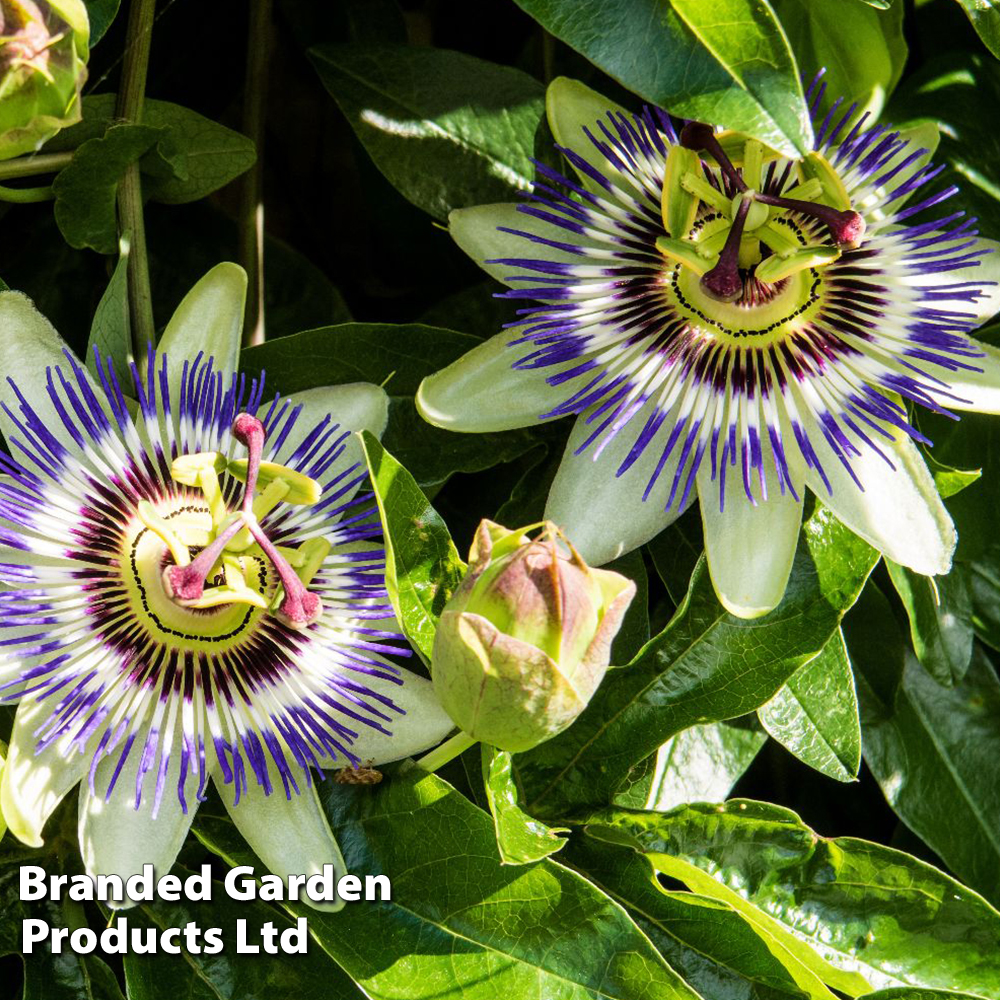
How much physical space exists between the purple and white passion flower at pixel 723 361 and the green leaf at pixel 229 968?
0.48 metres

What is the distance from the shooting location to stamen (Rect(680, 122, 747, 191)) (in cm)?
137

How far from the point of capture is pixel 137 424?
1447mm

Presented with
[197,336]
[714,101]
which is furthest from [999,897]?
[197,336]

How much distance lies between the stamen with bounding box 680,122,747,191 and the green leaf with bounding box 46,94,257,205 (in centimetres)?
51

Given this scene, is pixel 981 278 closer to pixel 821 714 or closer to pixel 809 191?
pixel 809 191

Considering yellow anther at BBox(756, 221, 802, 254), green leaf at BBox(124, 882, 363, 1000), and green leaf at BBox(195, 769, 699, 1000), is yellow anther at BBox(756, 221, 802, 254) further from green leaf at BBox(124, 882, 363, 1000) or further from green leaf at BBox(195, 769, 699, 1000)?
green leaf at BBox(124, 882, 363, 1000)

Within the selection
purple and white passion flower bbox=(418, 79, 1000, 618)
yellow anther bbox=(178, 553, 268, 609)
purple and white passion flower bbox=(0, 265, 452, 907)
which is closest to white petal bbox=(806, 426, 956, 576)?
purple and white passion flower bbox=(418, 79, 1000, 618)

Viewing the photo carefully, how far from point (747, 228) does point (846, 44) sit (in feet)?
0.84

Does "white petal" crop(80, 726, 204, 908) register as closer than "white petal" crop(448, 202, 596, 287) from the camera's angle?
Yes

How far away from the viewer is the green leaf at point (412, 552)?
1.28 m

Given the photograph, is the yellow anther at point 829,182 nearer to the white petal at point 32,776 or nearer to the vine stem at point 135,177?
the vine stem at point 135,177

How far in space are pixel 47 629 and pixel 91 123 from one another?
559 mm

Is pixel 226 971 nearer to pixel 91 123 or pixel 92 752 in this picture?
pixel 92 752

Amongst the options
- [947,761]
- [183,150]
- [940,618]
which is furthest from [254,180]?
[947,761]
